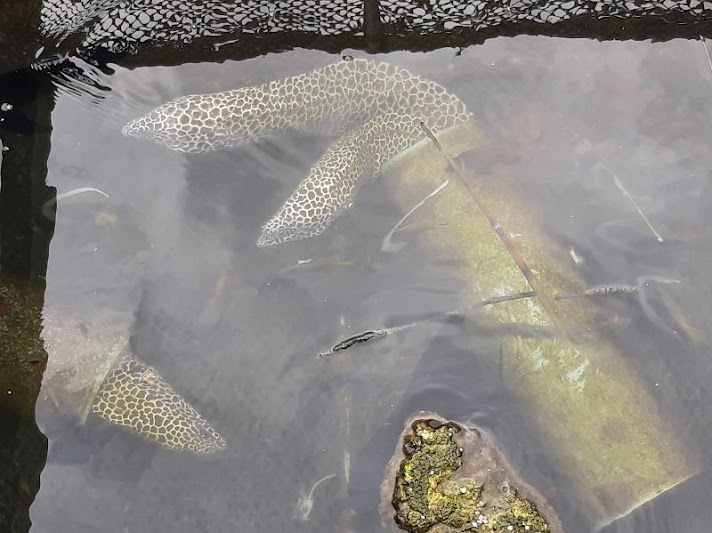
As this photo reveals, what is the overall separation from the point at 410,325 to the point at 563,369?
116 centimetres

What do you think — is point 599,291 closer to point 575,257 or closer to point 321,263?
point 575,257

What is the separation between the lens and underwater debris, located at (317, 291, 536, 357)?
4.63m

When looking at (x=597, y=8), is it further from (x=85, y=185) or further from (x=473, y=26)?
(x=85, y=185)

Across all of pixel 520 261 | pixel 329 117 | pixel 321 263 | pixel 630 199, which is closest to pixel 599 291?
pixel 520 261

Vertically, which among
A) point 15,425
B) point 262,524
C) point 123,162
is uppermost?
point 123,162

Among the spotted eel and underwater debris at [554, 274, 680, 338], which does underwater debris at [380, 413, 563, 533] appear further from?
the spotted eel

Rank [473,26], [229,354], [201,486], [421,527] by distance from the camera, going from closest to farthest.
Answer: [421,527], [201,486], [229,354], [473,26]

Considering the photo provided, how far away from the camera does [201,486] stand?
4402 mm

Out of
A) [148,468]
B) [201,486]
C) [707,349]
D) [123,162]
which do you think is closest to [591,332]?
[707,349]

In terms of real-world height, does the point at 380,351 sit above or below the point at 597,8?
below

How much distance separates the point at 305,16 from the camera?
16.5ft

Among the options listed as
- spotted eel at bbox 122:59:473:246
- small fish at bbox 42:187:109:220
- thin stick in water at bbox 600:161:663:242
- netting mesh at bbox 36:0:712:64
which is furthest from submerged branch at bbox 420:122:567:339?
small fish at bbox 42:187:109:220

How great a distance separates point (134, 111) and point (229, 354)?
236cm

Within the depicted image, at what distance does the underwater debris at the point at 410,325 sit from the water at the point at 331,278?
56mm
